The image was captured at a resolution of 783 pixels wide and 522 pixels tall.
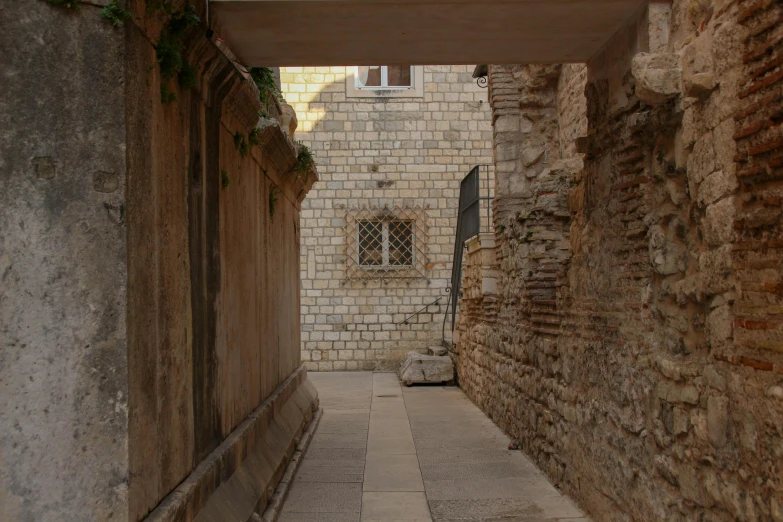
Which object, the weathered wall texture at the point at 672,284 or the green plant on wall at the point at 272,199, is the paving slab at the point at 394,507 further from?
the green plant on wall at the point at 272,199

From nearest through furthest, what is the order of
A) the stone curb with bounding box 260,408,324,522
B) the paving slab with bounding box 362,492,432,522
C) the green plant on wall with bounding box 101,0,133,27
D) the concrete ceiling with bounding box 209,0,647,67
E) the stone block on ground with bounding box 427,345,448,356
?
the green plant on wall with bounding box 101,0,133,27 < the concrete ceiling with bounding box 209,0,647,67 < the stone curb with bounding box 260,408,324,522 < the paving slab with bounding box 362,492,432,522 < the stone block on ground with bounding box 427,345,448,356

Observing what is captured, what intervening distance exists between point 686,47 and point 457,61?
83.2 inches

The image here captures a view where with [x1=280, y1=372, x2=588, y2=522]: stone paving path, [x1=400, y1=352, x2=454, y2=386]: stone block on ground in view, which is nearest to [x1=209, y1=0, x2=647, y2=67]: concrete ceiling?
[x1=280, y1=372, x2=588, y2=522]: stone paving path

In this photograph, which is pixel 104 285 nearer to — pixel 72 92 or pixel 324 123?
pixel 72 92

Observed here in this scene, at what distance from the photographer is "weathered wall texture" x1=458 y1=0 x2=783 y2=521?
3039mm

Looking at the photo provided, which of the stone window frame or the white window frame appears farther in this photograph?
the stone window frame

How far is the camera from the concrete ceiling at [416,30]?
435cm

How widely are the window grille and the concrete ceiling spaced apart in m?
11.5

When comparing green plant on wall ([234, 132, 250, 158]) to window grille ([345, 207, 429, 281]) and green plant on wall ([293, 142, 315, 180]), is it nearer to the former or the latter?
green plant on wall ([293, 142, 315, 180])

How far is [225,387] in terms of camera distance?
481cm

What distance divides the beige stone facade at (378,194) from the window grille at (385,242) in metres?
0.03

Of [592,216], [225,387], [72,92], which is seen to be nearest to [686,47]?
[592,216]

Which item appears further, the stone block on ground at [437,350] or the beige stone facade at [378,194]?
the beige stone facade at [378,194]

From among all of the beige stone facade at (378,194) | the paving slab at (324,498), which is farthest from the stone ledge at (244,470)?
the beige stone facade at (378,194)
